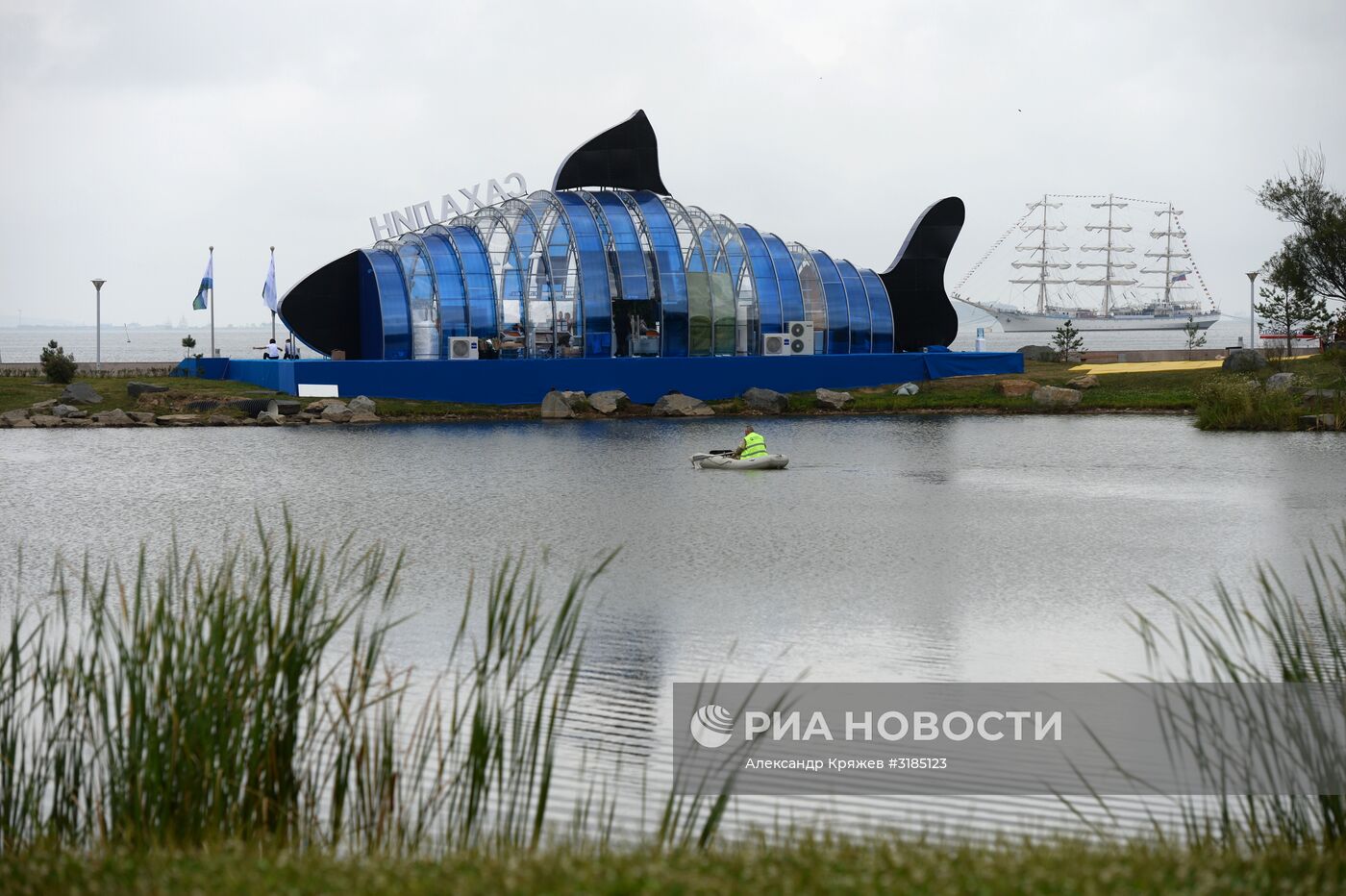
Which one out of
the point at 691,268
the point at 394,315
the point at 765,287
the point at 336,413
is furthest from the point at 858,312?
the point at 336,413

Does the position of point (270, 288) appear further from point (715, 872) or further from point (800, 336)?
point (715, 872)

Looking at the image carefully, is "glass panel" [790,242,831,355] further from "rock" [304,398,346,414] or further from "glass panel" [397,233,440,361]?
"rock" [304,398,346,414]

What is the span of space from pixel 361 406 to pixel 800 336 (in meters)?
16.5

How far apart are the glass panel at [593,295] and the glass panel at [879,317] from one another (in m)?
10.7

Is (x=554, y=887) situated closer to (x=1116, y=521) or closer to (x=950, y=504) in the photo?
(x=1116, y=521)

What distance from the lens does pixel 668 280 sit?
2045 inches

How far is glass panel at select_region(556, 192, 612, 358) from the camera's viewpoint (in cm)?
5116

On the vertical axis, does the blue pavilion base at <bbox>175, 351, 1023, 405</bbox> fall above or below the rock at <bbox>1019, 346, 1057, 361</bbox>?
below

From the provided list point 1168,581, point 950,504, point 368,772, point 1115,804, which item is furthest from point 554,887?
point 950,504

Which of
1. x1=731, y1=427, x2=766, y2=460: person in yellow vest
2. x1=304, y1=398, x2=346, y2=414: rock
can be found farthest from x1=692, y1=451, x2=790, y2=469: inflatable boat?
x1=304, y1=398, x2=346, y2=414: rock

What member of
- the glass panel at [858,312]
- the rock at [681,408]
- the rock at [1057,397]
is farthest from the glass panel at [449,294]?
the rock at [1057,397]

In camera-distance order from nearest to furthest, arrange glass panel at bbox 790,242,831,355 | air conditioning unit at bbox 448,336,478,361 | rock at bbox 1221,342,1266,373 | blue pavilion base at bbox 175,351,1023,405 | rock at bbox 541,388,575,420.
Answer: rock at bbox 541,388,575,420 → blue pavilion base at bbox 175,351,1023,405 → rock at bbox 1221,342,1266,373 → air conditioning unit at bbox 448,336,478,361 → glass panel at bbox 790,242,831,355

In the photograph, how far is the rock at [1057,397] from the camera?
156ft

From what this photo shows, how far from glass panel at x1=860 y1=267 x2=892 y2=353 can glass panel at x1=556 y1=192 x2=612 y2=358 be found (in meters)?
10.7
